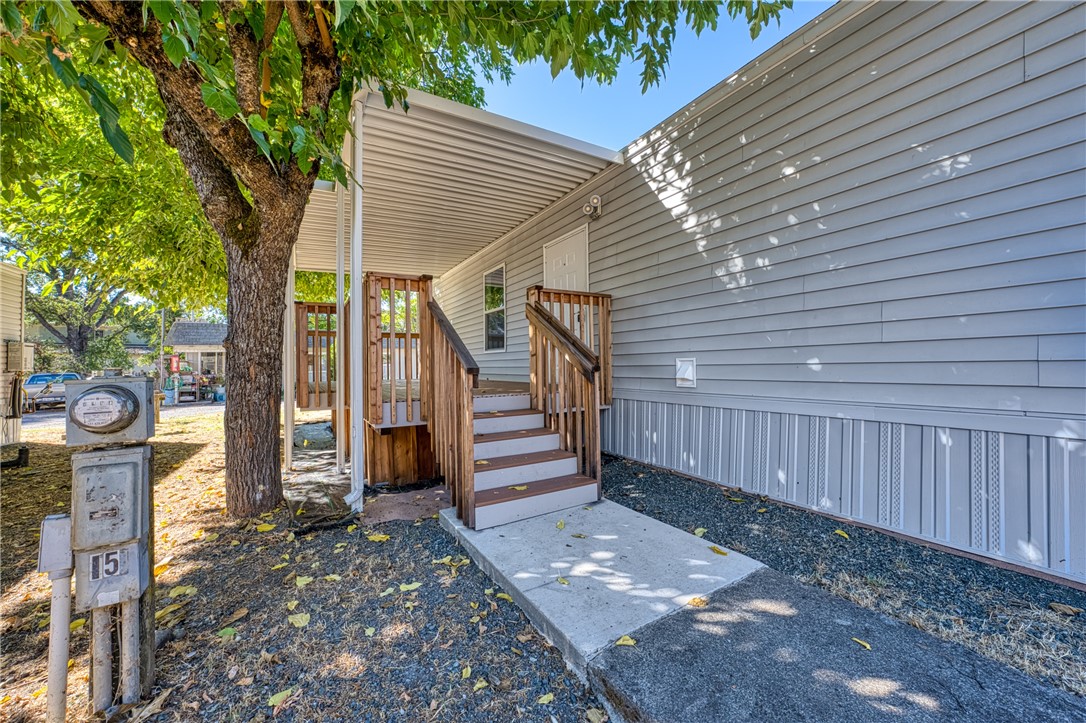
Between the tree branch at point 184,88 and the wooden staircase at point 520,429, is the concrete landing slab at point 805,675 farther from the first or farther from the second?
the tree branch at point 184,88

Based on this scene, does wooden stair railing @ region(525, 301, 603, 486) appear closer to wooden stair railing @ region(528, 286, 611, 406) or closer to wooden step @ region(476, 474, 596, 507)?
wooden step @ region(476, 474, 596, 507)

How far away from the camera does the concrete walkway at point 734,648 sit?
1.48 m

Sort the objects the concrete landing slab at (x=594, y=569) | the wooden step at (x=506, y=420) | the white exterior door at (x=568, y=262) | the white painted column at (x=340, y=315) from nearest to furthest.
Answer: the concrete landing slab at (x=594, y=569) < the wooden step at (x=506, y=420) < the white painted column at (x=340, y=315) < the white exterior door at (x=568, y=262)

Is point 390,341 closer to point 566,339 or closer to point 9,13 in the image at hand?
point 566,339

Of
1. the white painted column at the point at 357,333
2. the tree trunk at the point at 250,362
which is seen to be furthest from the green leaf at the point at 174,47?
the white painted column at the point at 357,333

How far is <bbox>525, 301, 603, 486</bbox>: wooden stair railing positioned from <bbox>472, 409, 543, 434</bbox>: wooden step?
0.11 meters

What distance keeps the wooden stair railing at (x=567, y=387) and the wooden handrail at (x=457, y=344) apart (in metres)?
0.98

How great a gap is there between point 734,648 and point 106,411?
261 centimetres

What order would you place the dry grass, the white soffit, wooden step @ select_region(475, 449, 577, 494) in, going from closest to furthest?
the dry grass < wooden step @ select_region(475, 449, 577, 494) < the white soffit

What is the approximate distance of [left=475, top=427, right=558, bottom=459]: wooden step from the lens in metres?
3.46

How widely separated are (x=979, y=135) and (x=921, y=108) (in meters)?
0.40

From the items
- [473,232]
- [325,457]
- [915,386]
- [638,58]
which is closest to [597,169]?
[638,58]

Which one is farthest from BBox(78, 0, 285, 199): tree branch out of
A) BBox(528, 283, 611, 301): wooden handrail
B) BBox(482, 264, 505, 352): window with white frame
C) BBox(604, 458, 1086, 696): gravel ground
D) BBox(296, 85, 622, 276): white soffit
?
BBox(482, 264, 505, 352): window with white frame

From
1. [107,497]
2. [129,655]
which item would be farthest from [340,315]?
[129,655]
